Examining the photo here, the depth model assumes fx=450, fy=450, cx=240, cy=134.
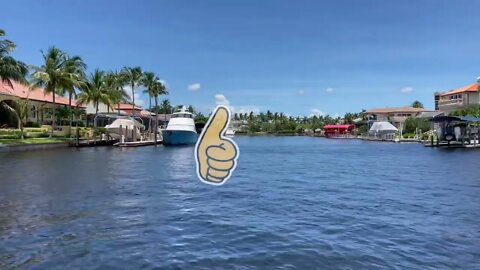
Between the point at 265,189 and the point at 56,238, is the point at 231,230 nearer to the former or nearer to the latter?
the point at 56,238

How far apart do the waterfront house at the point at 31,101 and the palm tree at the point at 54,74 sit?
176 centimetres

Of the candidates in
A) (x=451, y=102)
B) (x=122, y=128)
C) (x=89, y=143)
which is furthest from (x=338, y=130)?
(x=89, y=143)

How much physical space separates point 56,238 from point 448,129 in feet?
199

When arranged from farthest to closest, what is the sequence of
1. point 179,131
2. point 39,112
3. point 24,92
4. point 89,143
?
1. point 39,112
2. point 24,92
3. point 179,131
4. point 89,143

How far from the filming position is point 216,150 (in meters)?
5.79

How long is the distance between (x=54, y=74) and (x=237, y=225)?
162 feet

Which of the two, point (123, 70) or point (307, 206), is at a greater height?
point (123, 70)

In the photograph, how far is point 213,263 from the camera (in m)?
8.39

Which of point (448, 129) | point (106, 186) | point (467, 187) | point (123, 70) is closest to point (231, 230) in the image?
point (106, 186)

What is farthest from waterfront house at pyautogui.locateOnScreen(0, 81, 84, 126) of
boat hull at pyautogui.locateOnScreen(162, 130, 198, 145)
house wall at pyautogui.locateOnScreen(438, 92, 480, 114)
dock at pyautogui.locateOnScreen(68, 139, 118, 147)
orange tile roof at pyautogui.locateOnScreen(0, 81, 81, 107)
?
house wall at pyautogui.locateOnScreen(438, 92, 480, 114)

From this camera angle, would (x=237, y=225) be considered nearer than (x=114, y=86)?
Yes

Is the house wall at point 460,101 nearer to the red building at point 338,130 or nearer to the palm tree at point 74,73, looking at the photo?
the red building at point 338,130

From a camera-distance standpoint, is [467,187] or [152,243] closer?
[152,243]

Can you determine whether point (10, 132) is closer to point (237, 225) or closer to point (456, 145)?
point (237, 225)
